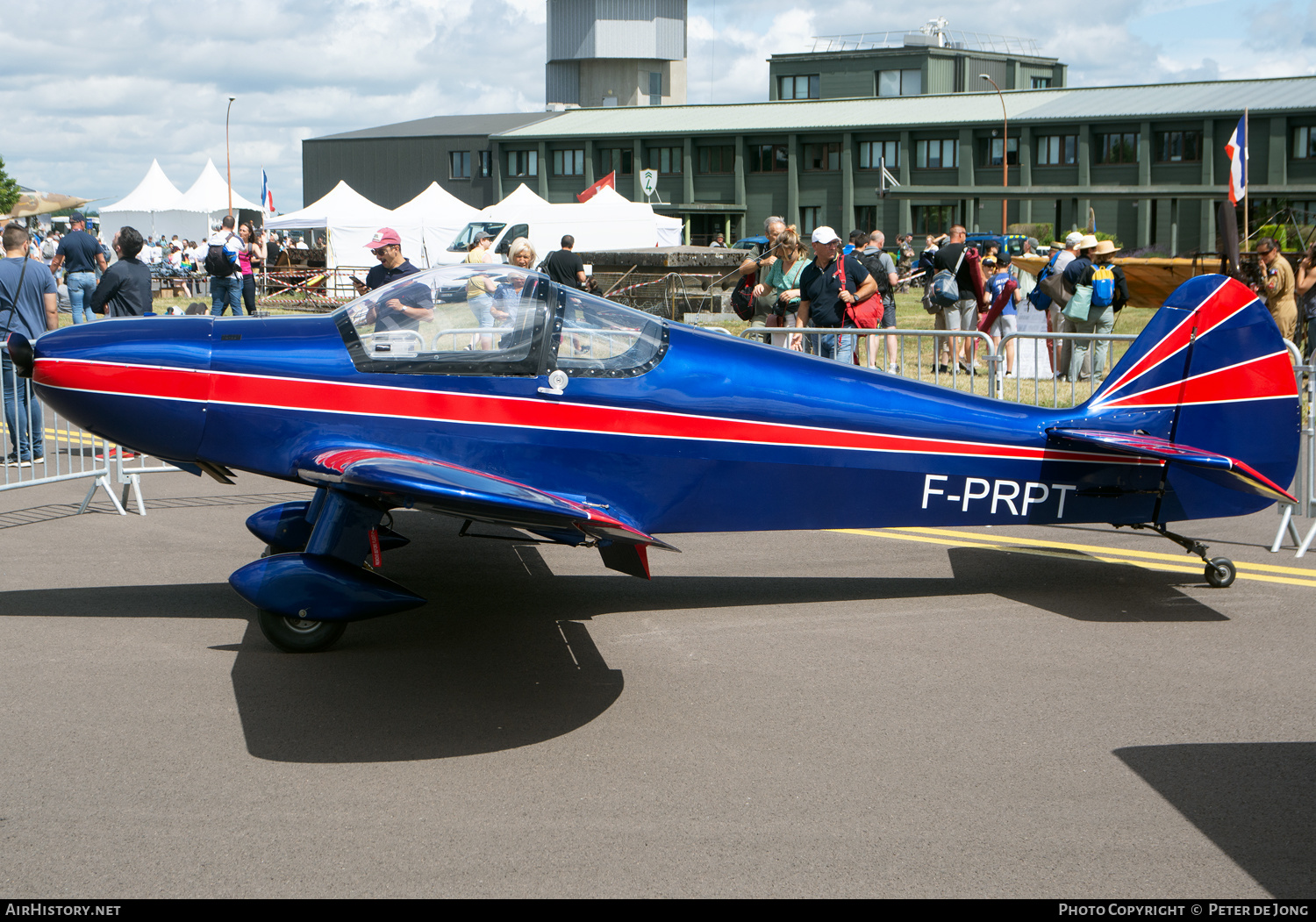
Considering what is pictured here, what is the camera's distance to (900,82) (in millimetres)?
79438

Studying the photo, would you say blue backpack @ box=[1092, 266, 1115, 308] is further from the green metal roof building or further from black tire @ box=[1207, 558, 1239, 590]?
the green metal roof building

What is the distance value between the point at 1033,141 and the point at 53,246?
4425cm

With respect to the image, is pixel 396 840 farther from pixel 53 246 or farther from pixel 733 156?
pixel 733 156

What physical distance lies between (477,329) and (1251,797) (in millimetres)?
3733

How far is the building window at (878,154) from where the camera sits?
59375 millimetres

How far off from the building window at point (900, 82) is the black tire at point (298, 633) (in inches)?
3170

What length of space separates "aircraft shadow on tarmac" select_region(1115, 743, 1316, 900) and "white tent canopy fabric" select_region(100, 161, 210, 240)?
41.6m

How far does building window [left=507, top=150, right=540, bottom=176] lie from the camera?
69375 mm

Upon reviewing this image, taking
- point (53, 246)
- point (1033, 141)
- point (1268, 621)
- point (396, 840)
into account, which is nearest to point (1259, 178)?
point (1033, 141)

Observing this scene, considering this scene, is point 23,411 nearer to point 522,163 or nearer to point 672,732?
point 672,732

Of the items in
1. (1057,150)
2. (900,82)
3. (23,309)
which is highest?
(900,82)

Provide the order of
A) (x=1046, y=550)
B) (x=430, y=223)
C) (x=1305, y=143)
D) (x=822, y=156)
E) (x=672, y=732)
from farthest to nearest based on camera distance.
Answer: (x=822, y=156)
(x=1305, y=143)
(x=430, y=223)
(x=1046, y=550)
(x=672, y=732)

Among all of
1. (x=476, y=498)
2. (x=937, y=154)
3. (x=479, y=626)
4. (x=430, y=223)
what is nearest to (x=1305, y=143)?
(x=937, y=154)

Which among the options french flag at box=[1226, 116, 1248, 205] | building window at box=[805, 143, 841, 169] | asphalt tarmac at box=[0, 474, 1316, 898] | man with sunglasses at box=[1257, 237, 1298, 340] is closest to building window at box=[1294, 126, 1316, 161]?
building window at box=[805, 143, 841, 169]
